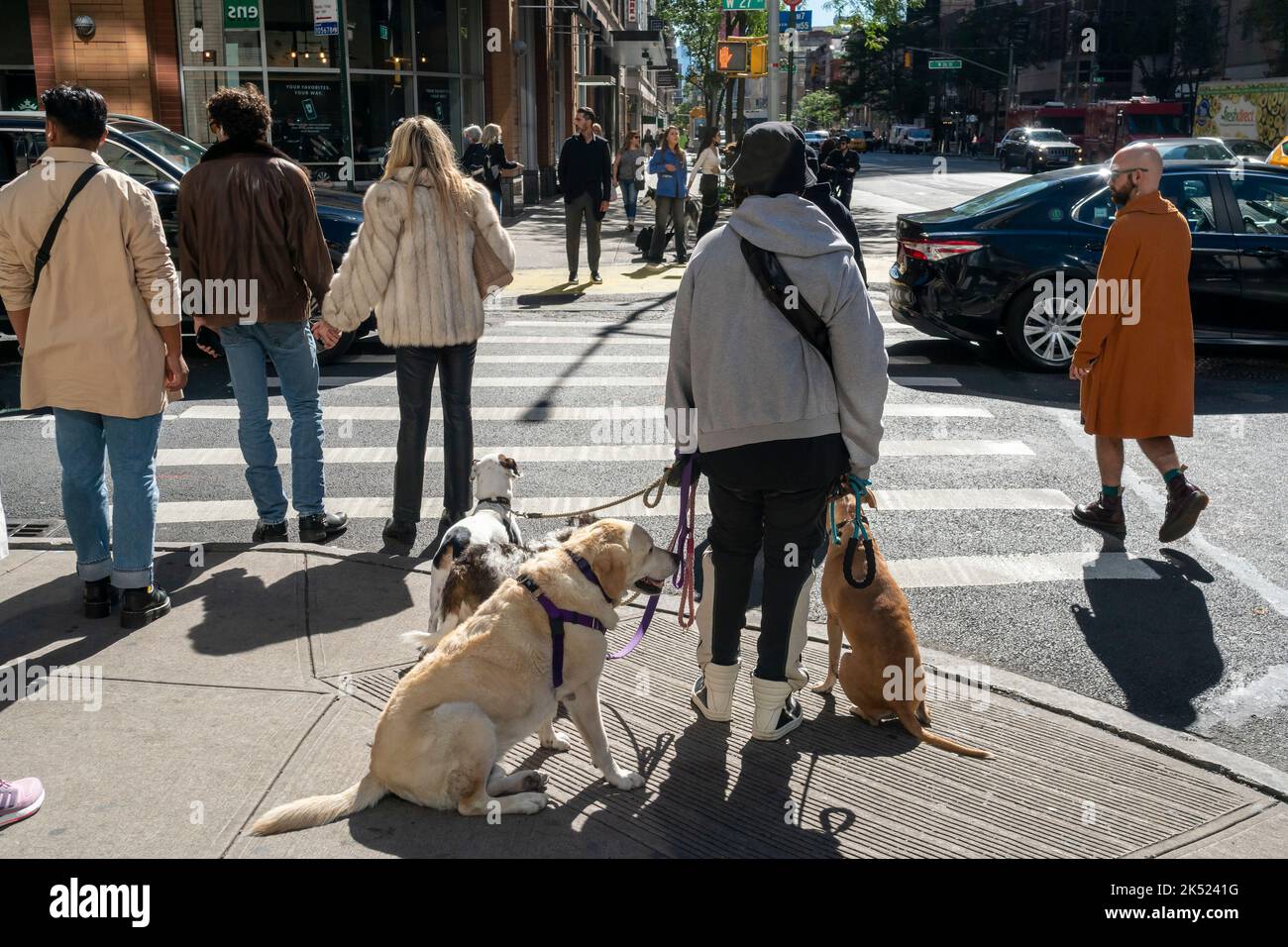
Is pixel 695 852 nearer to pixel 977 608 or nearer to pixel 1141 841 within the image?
pixel 1141 841

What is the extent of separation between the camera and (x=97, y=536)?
16.7ft

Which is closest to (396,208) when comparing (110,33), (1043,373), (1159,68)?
(1043,373)

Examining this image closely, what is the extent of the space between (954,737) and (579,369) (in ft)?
22.7

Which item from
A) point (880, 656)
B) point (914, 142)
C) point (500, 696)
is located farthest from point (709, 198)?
point (914, 142)

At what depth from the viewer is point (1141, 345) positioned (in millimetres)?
6273

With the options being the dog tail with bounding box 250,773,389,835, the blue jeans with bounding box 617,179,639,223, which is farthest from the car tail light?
the blue jeans with bounding box 617,179,639,223

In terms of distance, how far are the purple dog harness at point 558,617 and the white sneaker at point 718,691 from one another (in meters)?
0.62

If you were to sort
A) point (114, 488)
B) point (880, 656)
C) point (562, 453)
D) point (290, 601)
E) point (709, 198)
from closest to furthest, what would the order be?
point (880, 656)
point (114, 488)
point (290, 601)
point (562, 453)
point (709, 198)

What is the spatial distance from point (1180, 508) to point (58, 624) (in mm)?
5532

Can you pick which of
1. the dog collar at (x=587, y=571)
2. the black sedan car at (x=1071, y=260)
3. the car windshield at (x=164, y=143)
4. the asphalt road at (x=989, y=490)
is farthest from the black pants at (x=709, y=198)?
the dog collar at (x=587, y=571)

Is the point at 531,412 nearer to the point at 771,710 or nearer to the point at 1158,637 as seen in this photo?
the point at 1158,637

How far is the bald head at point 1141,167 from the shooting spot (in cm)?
607

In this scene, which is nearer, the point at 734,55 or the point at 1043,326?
the point at 1043,326

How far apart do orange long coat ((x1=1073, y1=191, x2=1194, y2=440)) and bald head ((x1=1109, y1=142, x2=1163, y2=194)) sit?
0.06 meters
